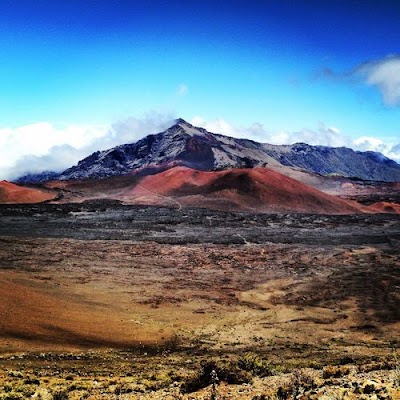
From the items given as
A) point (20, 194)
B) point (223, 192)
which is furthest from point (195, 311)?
point (20, 194)

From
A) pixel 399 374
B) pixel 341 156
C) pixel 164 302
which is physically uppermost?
pixel 341 156

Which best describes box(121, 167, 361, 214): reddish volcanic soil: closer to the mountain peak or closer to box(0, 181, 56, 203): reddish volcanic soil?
box(0, 181, 56, 203): reddish volcanic soil

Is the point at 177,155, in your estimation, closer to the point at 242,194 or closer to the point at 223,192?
the point at 223,192

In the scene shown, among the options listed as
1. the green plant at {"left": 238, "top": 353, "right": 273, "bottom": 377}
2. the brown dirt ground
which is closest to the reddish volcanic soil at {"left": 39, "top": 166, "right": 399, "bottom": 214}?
the brown dirt ground

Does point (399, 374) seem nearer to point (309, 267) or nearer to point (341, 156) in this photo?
point (309, 267)

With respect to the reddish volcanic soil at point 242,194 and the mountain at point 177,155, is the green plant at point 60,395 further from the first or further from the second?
the mountain at point 177,155

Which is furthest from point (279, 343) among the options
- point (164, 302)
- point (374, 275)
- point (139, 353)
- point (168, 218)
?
point (168, 218)
